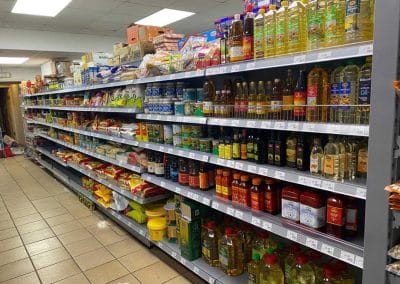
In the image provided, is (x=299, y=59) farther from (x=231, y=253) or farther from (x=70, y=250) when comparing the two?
(x=70, y=250)

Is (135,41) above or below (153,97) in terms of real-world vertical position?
above

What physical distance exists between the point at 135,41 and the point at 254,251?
2682 millimetres

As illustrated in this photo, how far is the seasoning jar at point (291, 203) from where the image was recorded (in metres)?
1.58

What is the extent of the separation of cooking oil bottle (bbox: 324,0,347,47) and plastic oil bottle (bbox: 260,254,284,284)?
1239mm

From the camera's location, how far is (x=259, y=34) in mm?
1617

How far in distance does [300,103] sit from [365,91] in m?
0.31

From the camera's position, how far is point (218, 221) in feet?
8.03

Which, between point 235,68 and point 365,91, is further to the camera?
point 235,68

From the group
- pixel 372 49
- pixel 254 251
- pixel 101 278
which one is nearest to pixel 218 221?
pixel 254 251

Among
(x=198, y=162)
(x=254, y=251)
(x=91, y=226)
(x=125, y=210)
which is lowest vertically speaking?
(x=91, y=226)

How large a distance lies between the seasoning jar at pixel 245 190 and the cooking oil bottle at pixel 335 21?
93 cm

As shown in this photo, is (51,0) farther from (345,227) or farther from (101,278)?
(345,227)

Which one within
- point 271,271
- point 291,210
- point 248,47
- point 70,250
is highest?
point 248,47

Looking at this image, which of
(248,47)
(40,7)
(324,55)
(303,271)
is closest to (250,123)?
(248,47)
